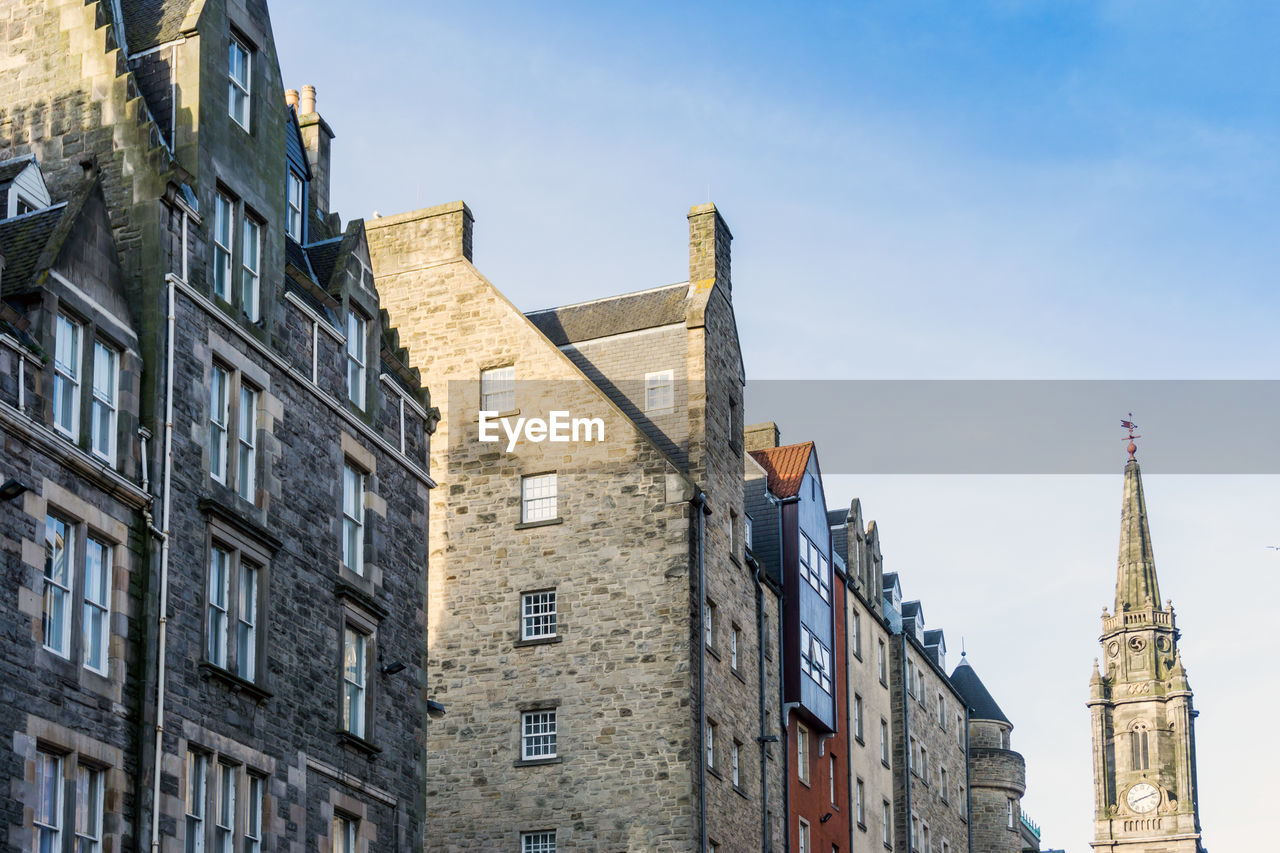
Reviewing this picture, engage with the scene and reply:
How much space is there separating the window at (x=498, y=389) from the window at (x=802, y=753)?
1212cm

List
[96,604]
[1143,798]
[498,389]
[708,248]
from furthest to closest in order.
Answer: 1. [1143,798]
2. [708,248]
3. [498,389]
4. [96,604]

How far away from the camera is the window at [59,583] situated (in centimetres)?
2491

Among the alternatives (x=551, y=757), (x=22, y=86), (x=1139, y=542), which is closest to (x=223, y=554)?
(x=22, y=86)

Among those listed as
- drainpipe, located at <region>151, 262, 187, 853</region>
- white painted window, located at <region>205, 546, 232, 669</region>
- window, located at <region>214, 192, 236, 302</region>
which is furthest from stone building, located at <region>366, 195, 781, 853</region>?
drainpipe, located at <region>151, 262, 187, 853</region>

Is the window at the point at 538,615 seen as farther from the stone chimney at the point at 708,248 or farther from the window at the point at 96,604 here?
the window at the point at 96,604

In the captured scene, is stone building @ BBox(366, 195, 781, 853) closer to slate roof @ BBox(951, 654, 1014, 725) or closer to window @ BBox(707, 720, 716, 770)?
window @ BBox(707, 720, 716, 770)

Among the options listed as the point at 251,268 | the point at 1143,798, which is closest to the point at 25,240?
the point at 251,268

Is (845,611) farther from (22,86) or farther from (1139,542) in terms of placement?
(1139,542)

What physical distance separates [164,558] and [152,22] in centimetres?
965

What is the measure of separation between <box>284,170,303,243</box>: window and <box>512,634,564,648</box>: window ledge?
501 inches

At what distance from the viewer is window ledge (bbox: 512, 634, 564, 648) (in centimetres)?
4419

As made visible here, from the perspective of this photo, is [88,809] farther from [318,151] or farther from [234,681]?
[318,151]

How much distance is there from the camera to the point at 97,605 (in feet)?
85.1

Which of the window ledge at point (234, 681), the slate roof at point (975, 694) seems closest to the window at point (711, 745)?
the window ledge at point (234, 681)
